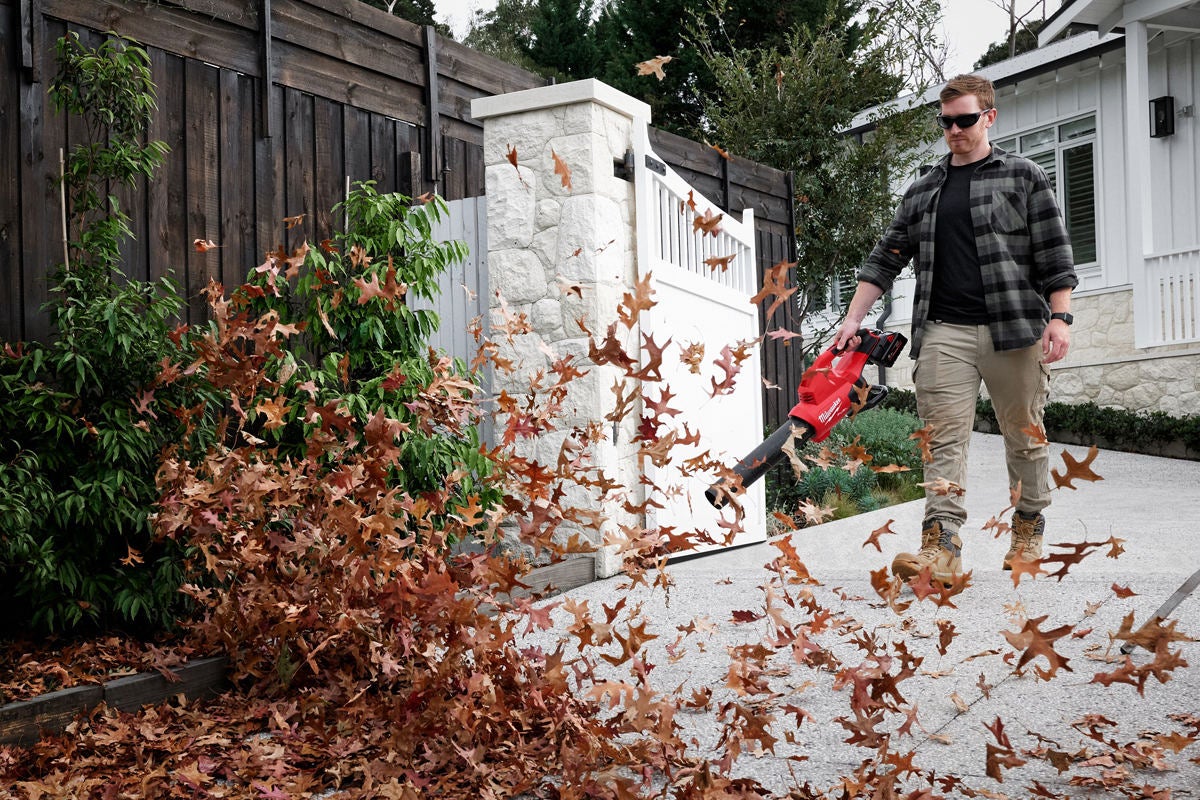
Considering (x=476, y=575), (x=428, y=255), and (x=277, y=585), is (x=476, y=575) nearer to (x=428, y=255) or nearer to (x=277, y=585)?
(x=277, y=585)

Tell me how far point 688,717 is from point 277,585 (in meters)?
1.29

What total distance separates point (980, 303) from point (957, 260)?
200mm

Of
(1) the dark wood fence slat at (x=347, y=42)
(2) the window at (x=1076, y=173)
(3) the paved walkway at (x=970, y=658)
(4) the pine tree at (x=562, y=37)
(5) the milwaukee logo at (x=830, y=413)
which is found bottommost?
(3) the paved walkway at (x=970, y=658)

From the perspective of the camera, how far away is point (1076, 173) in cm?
1362

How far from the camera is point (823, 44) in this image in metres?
12.2

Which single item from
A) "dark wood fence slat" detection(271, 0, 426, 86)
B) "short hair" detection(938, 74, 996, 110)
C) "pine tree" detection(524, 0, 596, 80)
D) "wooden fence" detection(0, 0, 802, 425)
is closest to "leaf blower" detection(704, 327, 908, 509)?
"short hair" detection(938, 74, 996, 110)

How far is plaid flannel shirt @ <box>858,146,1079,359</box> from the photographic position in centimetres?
434

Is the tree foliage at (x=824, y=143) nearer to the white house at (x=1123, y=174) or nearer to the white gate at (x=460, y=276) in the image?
the white house at (x=1123, y=174)

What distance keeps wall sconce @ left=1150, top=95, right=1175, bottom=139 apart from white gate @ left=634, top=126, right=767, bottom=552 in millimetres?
7807

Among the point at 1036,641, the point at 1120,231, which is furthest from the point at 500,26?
the point at 1036,641

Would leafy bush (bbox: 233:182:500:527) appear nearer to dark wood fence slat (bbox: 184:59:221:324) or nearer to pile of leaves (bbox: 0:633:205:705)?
dark wood fence slat (bbox: 184:59:221:324)

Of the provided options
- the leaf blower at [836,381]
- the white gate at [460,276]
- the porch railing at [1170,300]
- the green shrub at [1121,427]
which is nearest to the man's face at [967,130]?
the leaf blower at [836,381]

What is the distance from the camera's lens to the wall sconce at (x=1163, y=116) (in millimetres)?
12359

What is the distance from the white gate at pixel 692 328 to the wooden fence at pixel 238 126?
1217mm
